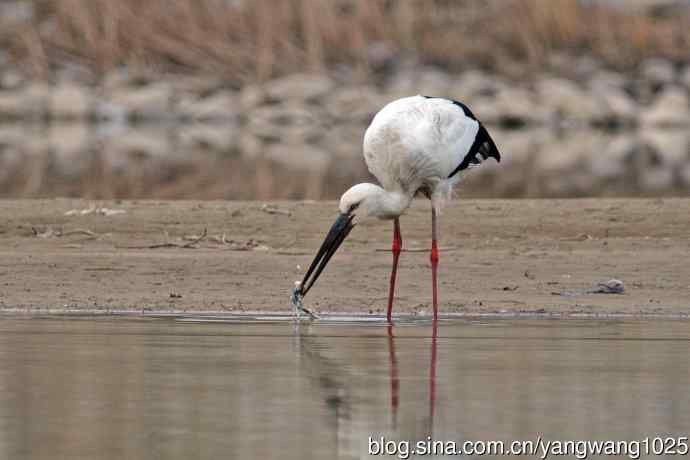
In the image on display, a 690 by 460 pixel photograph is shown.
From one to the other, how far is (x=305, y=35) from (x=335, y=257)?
3482cm

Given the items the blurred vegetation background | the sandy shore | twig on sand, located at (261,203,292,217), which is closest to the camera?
the sandy shore

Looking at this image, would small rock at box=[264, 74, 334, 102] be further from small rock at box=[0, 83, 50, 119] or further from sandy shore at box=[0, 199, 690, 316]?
sandy shore at box=[0, 199, 690, 316]

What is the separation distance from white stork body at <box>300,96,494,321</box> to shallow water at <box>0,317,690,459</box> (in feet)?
2.45

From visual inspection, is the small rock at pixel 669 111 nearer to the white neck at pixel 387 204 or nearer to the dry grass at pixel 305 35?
the dry grass at pixel 305 35

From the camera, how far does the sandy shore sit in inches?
455

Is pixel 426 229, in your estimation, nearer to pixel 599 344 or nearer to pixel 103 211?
pixel 103 211

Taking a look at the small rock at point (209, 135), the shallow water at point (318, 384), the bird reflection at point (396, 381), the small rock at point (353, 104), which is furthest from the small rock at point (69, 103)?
the bird reflection at point (396, 381)

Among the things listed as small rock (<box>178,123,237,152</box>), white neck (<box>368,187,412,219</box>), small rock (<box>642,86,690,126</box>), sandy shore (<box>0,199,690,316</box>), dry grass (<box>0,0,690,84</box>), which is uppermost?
dry grass (<box>0,0,690,84</box>)

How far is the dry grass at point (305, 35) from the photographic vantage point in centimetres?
4706

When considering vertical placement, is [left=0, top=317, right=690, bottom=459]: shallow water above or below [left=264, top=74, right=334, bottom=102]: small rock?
below

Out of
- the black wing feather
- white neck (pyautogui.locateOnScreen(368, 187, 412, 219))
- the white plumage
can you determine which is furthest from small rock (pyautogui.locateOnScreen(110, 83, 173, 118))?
white neck (pyautogui.locateOnScreen(368, 187, 412, 219))

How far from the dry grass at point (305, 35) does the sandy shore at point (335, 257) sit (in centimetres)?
3061

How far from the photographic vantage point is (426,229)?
14883 millimetres

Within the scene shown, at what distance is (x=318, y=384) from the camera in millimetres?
7852
